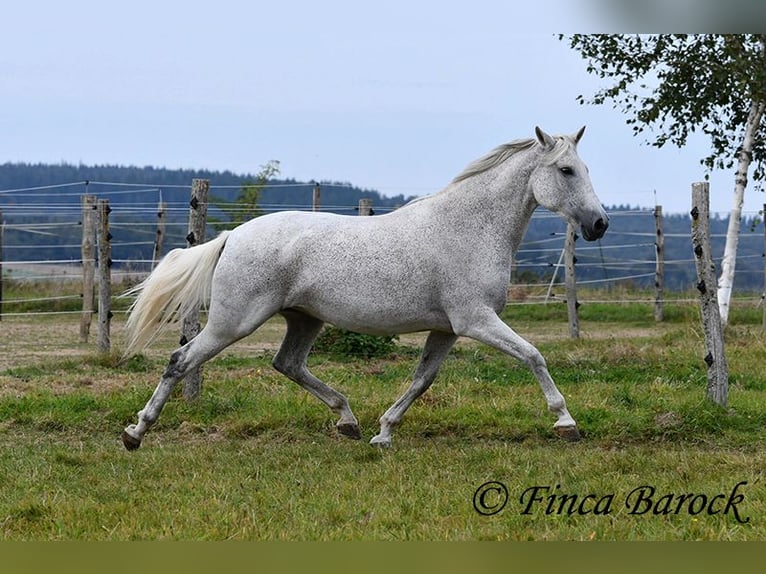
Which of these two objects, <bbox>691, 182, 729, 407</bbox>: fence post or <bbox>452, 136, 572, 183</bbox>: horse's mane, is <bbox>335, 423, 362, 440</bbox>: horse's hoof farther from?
<bbox>691, 182, 729, 407</bbox>: fence post

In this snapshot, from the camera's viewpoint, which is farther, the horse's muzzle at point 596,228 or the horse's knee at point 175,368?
the horse's knee at point 175,368

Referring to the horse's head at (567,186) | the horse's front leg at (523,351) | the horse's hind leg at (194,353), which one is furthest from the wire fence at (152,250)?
the horse's hind leg at (194,353)

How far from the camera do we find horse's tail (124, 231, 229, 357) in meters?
7.12

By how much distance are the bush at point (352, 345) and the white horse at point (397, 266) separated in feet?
15.6

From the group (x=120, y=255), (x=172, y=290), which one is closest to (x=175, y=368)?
(x=172, y=290)

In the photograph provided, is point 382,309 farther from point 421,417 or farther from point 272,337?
point 272,337

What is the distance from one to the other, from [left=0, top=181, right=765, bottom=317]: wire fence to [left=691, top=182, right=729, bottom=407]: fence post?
894 mm

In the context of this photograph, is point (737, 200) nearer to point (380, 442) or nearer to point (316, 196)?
point (316, 196)

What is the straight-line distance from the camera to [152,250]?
43.1 metres

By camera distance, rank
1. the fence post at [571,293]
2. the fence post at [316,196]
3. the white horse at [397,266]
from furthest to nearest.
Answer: the fence post at [571,293] < the fence post at [316,196] < the white horse at [397,266]

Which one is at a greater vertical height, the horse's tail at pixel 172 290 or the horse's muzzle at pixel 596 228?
the horse's muzzle at pixel 596 228

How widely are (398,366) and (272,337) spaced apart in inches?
231

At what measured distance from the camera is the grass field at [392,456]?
4859mm

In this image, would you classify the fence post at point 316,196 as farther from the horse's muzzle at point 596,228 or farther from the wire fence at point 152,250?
the horse's muzzle at point 596,228
